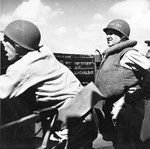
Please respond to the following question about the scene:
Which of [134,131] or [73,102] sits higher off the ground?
[73,102]

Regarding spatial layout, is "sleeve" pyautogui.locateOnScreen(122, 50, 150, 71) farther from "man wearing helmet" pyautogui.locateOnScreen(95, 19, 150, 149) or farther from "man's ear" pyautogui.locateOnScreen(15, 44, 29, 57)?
"man's ear" pyautogui.locateOnScreen(15, 44, 29, 57)

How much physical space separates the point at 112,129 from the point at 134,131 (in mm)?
272

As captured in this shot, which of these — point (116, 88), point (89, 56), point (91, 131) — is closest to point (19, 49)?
point (91, 131)

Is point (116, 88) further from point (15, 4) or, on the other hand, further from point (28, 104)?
point (15, 4)

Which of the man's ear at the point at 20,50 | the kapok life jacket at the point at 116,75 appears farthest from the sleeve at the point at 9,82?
the kapok life jacket at the point at 116,75

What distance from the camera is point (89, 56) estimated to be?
7.52 meters

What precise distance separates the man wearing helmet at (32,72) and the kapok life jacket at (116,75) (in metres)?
0.80

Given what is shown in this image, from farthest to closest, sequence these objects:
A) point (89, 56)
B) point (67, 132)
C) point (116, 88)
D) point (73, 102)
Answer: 1. point (89, 56)
2. point (116, 88)
3. point (67, 132)
4. point (73, 102)

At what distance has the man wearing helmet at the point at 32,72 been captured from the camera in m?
2.70

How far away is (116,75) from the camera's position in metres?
3.72

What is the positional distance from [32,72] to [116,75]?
1276 millimetres

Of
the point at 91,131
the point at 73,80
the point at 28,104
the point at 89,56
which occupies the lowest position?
the point at 89,56

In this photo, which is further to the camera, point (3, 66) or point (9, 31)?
point (3, 66)

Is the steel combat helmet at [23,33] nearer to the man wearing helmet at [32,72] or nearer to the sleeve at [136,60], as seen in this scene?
the man wearing helmet at [32,72]
